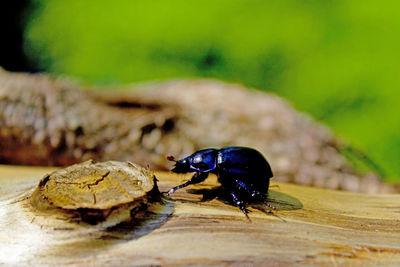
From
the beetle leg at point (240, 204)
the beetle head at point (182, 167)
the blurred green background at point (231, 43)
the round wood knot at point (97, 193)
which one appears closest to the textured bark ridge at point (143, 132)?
the beetle head at point (182, 167)

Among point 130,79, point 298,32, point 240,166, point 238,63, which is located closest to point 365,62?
point 298,32

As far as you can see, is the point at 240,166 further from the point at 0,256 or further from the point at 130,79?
the point at 130,79

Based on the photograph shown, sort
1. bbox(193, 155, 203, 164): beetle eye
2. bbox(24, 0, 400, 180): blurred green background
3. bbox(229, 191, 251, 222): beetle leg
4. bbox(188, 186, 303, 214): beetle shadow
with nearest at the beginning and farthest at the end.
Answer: bbox(229, 191, 251, 222): beetle leg, bbox(188, 186, 303, 214): beetle shadow, bbox(193, 155, 203, 164): beetle eye, bbox(24, 0, 400, 180): blurred green background

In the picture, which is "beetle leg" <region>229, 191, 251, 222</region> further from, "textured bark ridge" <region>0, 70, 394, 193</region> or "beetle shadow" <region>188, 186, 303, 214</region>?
"textured bark ridge" <region>0, 70, 394, 193</region>

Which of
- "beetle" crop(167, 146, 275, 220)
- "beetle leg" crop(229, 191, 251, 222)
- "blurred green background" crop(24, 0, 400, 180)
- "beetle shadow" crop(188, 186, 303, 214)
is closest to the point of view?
"beetle leg" crop(229, 191, 251, 222)

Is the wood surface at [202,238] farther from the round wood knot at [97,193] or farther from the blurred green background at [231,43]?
the blurred green background at [231,43]

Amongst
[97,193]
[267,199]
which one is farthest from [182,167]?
[97,193]

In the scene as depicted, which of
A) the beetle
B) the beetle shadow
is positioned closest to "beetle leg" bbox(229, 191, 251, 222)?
the beetle shadow
